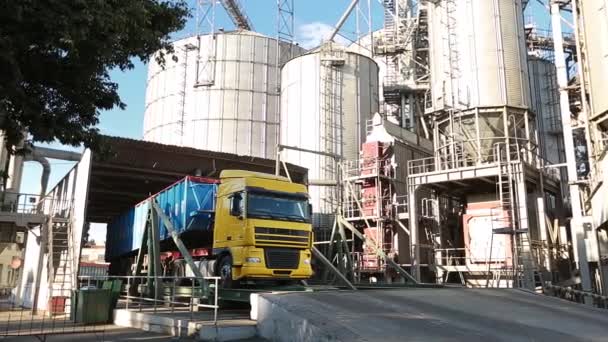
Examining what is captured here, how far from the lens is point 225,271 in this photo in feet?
46.8

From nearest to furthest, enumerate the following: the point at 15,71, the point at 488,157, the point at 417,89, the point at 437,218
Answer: the point at 15,71
the point at 488,157
the point at 437,218
the point at 417,89

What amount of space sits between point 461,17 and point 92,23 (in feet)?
75.5

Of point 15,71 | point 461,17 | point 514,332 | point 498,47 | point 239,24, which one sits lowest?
point 514,332

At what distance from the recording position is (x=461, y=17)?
2784cm

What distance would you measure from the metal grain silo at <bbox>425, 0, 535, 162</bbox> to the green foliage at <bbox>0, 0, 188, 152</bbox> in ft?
60.7

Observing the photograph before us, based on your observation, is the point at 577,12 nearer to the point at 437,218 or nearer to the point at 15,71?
the point at 437,218

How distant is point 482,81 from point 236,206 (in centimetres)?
1767

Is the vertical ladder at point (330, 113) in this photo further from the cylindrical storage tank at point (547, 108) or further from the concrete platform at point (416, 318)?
the concrete platform at point (416, 318)

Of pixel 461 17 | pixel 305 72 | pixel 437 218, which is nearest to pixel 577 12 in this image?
pixel 461 17

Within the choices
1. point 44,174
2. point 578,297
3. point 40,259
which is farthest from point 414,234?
point 44,174

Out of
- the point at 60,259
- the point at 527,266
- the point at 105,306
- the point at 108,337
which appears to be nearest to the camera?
the point at 108,337

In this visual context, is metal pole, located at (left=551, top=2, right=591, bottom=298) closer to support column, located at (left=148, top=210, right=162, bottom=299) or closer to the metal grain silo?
the metal grain silo

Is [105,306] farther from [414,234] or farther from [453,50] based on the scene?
[453,50]

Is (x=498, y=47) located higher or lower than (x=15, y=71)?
higher
